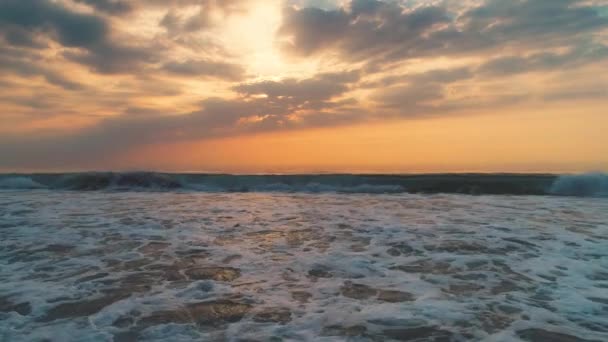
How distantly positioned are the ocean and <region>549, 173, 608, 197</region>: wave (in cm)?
806

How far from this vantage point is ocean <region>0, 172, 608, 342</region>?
3293mm

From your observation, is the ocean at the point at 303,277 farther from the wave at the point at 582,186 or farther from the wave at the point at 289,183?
the wave at the point at 289,183

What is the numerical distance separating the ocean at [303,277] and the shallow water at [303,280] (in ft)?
0.06

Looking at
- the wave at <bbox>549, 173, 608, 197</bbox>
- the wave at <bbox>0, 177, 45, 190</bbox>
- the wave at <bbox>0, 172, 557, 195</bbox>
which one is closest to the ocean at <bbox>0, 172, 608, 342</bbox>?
the wave at <bbox>549, 173, 608, 197</bbox>

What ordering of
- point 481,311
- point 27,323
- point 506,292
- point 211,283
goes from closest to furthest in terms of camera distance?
point 27,323
point 481,311
point 506,292
point 211,283

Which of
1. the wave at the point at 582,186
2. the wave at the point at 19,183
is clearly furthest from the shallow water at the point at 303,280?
the wave at the point at 19,183

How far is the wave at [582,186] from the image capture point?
16781mm

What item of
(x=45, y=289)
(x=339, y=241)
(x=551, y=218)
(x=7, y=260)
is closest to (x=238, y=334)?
Result: (x=45, y=289)

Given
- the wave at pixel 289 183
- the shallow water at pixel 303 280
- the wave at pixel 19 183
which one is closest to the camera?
the shallow water at pixel 303 280

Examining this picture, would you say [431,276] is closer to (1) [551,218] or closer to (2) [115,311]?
(2) [115,311]

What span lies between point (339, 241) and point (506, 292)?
3066mm

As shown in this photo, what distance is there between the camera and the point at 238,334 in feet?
10.3

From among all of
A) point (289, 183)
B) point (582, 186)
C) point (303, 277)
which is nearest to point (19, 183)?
point (289, 183)

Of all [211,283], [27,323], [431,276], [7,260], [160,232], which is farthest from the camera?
[160,232]
